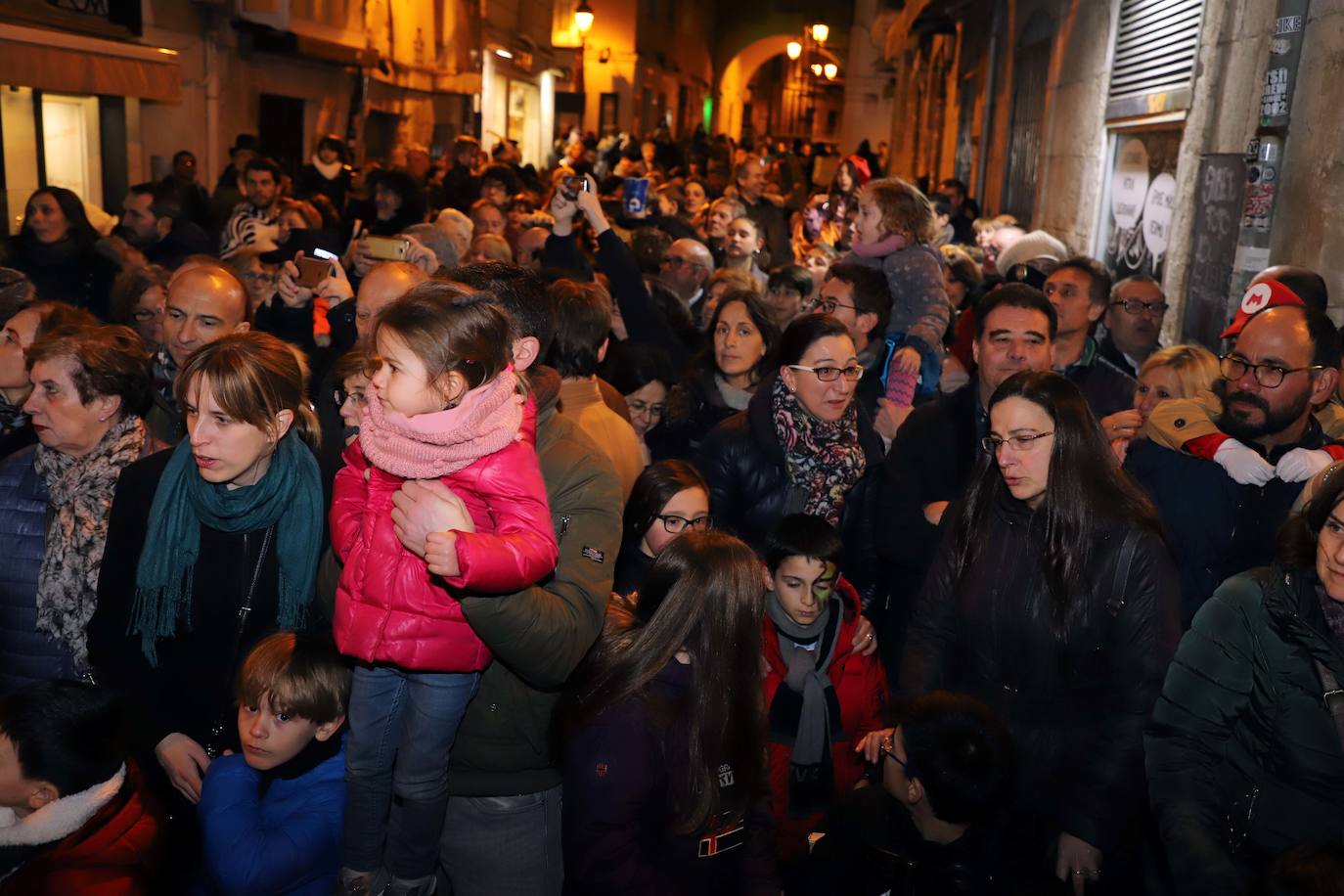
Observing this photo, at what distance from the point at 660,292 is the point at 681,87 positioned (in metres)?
35.9

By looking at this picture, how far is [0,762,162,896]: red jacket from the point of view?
8.51 ft

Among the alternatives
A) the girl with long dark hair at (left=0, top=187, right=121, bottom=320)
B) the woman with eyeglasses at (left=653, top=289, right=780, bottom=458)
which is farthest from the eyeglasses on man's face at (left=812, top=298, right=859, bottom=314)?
the girl with long dark hair at (left=0, top=187, right=121, bottom=320)

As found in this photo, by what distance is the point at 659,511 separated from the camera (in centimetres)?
347

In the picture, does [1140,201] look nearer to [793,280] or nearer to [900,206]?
[793,280]

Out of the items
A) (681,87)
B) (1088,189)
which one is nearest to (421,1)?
(1088,189)

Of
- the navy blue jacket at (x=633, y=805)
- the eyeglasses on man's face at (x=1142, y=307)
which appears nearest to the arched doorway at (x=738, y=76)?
the eyeglasses on man's face at (x=1142, y=307)

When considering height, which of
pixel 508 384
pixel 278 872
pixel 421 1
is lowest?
pixel 278 872

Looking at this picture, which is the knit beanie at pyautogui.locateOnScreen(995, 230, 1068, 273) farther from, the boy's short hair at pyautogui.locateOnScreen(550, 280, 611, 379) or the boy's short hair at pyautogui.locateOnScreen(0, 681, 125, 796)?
the boy's short hair at pyautogui.locateOnScreen(0, 681, 125, 796)

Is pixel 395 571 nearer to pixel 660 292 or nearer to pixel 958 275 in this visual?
pixel 660 292

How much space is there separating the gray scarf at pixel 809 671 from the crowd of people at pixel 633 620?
0.01 meters

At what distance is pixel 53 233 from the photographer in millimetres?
6609

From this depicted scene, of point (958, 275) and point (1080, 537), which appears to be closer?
point (1080, 537)

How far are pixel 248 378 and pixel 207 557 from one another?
472 mm

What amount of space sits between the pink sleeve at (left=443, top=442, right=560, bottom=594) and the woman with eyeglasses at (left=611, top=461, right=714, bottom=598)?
1.15 m
